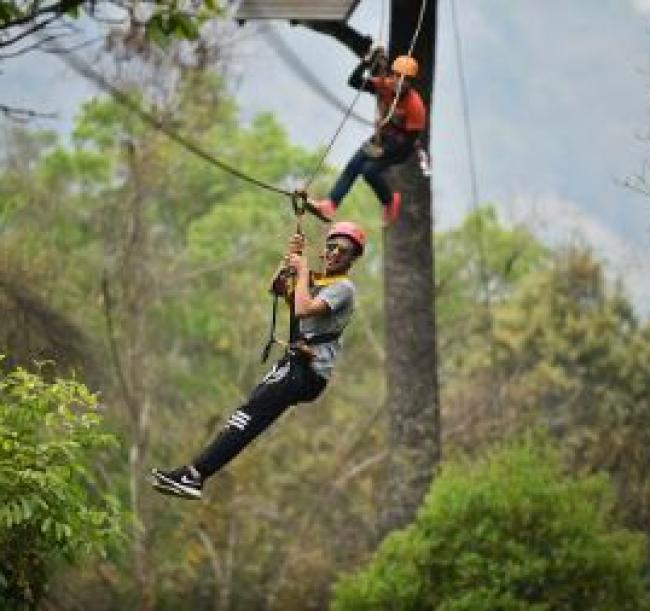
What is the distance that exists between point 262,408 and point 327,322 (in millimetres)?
613

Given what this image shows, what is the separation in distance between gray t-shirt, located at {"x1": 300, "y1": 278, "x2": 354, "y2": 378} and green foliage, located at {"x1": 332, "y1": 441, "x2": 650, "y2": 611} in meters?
6.81

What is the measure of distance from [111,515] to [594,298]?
24704 millimetres

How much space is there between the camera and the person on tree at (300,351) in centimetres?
871

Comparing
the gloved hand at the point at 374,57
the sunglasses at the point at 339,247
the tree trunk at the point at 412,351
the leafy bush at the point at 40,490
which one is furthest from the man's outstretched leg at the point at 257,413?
the tree trunk at the point at 412,351

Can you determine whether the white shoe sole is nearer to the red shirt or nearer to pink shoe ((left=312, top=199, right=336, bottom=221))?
pink shoe ((left=312, top=199, right=336, bottom=221))

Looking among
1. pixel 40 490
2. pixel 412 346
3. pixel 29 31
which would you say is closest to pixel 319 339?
pixel 40 490

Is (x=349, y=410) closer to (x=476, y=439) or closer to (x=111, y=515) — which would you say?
(x=476, y=439)

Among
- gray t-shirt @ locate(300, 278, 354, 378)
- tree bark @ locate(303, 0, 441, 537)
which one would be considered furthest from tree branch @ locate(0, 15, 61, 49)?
tree bark @ locate(303, 0, 441, 537)

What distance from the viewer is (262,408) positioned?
8.84 meters

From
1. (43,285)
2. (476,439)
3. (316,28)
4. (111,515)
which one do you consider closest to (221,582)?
(476,439)

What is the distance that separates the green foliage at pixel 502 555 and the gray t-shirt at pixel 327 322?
22.3 feet

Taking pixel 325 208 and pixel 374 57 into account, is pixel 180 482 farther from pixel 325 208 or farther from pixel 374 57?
pixel 374 57

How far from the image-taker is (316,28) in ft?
49.3

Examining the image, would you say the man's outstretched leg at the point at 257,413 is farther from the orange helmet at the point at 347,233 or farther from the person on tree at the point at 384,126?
the person on tree at the point at 384,126
